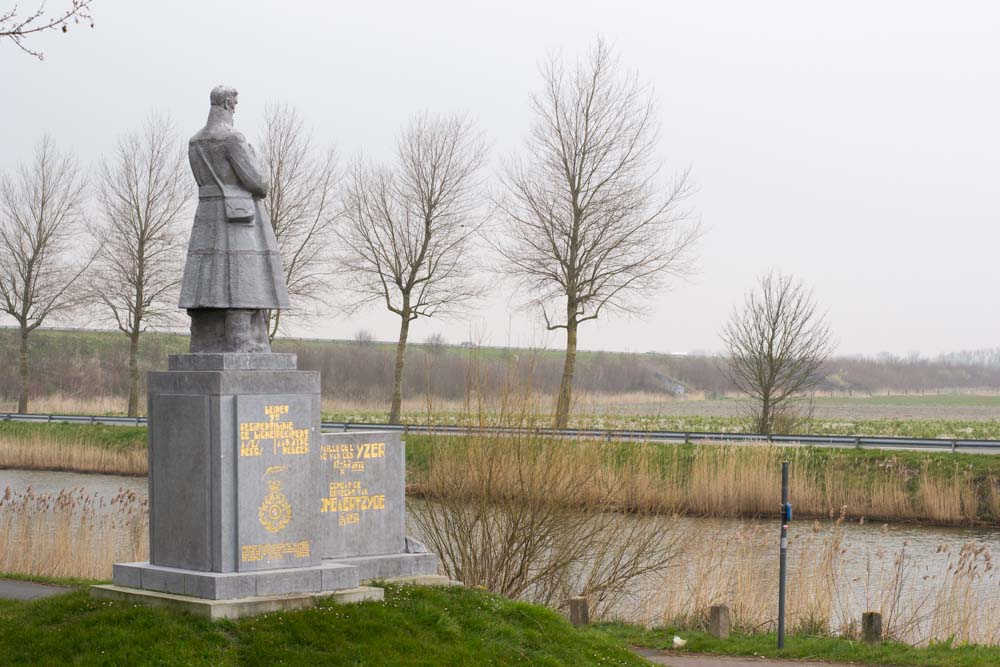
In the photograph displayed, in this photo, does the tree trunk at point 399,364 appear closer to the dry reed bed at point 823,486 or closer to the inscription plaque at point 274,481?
the dry reed bed at point 823,486

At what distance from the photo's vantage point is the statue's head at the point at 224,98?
11469 mm

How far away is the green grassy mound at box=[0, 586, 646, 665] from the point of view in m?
9.25

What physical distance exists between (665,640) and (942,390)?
82.2 m

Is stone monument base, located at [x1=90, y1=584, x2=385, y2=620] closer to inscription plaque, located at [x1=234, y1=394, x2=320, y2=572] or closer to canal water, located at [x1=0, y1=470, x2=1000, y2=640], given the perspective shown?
inscription plaque, located at [x1=234, y1=394, x2=320, y2=572]

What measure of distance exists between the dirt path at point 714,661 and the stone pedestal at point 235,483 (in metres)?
3.24

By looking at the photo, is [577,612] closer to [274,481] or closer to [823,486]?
[274,481]

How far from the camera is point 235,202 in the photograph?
11.2 meters

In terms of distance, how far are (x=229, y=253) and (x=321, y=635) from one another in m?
3.53

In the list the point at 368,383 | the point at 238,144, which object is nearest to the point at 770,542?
the point at 238,144

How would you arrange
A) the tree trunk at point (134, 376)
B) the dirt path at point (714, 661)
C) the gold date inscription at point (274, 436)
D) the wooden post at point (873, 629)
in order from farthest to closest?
the tree trunk at point (134, 376) → the wooden post at point (873, 629) → the dirt path at point (714, 661) → the gold date inscription at point (274, 436)

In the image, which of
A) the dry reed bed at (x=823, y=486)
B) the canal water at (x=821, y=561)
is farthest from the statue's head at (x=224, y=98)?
the dry reed bed at (x=823, y=486)

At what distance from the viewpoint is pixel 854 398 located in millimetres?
80000

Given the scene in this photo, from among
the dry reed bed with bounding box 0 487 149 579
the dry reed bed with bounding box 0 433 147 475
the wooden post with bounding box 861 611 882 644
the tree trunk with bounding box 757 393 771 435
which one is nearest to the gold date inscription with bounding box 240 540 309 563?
the wooden post with bounding box 861 611 882 644

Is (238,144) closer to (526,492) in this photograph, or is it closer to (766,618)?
(526,492)
